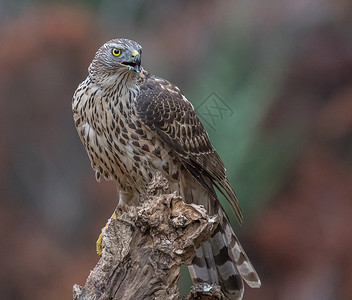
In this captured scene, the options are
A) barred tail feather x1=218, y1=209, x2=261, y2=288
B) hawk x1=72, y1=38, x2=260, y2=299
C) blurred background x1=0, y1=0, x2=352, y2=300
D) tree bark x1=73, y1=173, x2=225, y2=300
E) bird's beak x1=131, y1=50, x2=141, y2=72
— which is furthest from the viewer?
blurred background x1=0, y1=0, x2=352, y2=300

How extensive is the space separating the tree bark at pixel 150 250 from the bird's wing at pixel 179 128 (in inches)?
31.9

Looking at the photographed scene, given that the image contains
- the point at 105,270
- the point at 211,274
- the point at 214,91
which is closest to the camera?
the point at 105,270

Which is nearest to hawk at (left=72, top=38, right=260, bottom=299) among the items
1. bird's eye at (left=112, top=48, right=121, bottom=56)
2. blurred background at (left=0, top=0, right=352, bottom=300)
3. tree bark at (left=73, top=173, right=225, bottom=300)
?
bird's eye at (left=112, top=48, right=121, bottom=56)

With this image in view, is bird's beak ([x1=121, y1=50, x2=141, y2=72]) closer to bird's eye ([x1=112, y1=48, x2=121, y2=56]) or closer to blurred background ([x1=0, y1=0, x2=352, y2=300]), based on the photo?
bird's eye ([x1=112, y1=48, x2=121, y2=56])

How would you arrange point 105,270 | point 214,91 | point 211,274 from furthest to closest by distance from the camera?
point 214,91, point 211,274, point 105,270

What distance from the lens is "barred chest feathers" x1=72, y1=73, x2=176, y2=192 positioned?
3494 millimetres

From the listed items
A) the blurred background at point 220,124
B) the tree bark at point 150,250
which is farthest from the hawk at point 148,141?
the blurred background at point 220,124

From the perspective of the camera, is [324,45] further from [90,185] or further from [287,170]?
[90,185]

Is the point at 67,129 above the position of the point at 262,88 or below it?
below

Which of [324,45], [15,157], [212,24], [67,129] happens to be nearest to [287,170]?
[324,45]

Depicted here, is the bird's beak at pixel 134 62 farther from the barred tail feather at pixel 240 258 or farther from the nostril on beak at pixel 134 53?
the barred tail feather at pixel 240 258

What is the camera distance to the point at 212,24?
16.5ft

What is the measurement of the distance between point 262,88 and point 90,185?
1.66m

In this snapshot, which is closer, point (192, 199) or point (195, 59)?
point (192, 199)
